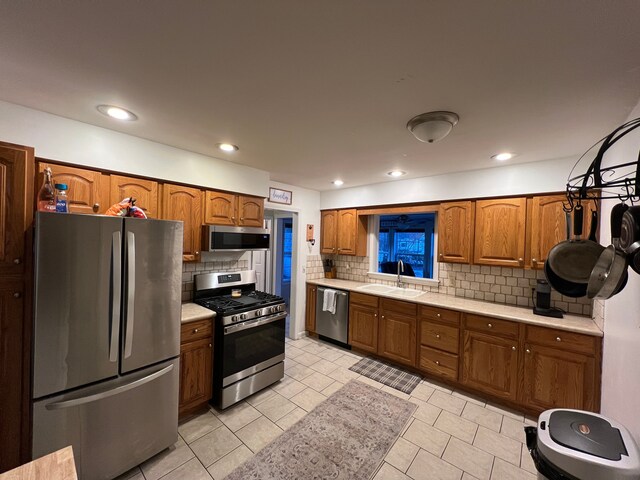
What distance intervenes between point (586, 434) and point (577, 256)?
2.67ft

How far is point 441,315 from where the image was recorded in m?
2.85

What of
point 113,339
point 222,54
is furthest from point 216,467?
point 222,54

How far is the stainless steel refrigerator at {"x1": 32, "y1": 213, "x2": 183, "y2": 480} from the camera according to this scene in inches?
57.6

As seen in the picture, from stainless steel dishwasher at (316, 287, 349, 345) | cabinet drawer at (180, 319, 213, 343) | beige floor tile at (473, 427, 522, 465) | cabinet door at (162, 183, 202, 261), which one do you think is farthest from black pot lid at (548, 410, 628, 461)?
cabinet door at (162, 183, 202, 261)

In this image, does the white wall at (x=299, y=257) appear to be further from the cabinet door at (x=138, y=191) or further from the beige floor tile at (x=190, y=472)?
the beige floor tile at (x=190, y=472)

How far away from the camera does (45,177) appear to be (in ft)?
5.34

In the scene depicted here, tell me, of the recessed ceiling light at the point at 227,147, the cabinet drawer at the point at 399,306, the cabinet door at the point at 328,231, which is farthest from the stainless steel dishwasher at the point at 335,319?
the recessed ceiling light at the point at 227,147

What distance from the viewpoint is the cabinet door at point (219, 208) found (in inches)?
105

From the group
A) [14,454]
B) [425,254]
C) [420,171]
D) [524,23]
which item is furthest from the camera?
[425,254]

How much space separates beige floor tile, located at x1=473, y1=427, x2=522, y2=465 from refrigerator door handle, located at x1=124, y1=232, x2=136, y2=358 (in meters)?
2.63

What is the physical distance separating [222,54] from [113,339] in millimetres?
1746

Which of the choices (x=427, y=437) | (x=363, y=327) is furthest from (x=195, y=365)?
(x=363, y=327)

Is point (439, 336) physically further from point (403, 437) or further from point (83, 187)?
point (83, 187)

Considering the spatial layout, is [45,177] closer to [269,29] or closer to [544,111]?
[269,29]
